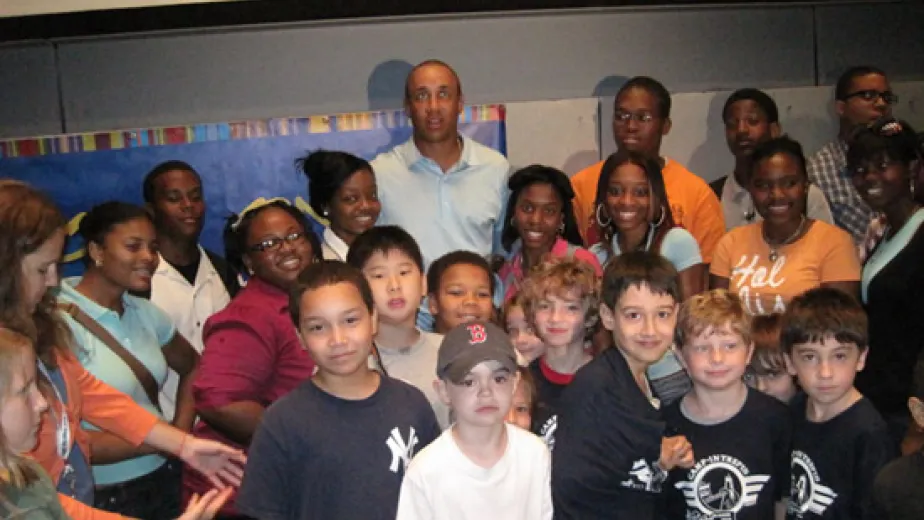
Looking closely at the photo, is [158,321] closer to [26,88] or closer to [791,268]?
[26,88]

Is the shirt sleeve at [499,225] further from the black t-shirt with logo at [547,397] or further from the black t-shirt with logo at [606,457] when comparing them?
the black t-shirt with logo at [606,457]

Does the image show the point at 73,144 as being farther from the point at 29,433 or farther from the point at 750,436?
the point at 750,436

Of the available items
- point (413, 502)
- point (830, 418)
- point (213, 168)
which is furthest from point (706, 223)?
point (213, 168)

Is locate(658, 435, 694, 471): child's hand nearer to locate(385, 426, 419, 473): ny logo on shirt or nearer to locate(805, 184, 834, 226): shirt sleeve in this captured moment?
locate(385, 426, 419, 473): ny logo on shirt

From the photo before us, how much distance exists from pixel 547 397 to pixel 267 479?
94 centimetres

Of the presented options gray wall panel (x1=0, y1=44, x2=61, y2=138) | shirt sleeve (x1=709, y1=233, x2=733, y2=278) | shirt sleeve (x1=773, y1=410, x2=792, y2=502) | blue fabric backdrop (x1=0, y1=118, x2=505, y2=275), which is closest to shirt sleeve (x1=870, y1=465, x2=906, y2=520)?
shirt sleeve (x1=773, y1=410, x2=792, y2=502)

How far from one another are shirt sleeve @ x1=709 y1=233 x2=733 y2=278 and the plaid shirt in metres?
0.73

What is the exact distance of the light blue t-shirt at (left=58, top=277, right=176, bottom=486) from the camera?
2980 millimetres

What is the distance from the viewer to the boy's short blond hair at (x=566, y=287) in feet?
9.63

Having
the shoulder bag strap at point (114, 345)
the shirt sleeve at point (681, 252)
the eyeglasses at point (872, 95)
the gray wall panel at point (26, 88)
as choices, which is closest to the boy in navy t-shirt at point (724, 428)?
the shirt sleeve at point (681, 252)

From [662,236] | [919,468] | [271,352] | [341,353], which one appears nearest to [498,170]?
[662,236]

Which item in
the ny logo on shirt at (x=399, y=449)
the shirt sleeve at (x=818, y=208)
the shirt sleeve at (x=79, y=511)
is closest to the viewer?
the shirt sleeve at (x=79, y=511)

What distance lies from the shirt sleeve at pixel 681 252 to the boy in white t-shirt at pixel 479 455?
3.94 ft

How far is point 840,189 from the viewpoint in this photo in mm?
4258
